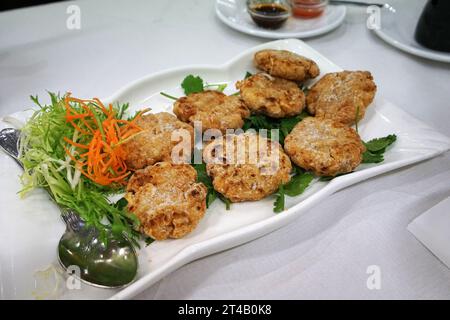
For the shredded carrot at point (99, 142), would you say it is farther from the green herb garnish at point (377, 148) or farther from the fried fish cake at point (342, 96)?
the green herb garnish at point (377, 148)

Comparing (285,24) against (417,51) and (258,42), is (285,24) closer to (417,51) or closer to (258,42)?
(258,42)

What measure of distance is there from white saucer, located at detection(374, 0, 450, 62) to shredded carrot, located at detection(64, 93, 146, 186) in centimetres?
298

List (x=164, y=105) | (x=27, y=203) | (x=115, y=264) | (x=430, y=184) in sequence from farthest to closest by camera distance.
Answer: (x=164, y=105) → (x=430, y=184) → (x=27, y=203) → (x=115, y=264)

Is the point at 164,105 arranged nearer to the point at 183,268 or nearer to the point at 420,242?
the point at 183,268

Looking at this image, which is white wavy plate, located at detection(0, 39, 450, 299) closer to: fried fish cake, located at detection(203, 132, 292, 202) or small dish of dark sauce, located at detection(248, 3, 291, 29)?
fried fish cake, located at detection(203, 132, 292, 202)

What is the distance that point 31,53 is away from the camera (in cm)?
414

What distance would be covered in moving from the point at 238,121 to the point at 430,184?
56.0 inches

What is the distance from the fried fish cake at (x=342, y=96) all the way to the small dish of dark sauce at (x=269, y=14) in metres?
1.39

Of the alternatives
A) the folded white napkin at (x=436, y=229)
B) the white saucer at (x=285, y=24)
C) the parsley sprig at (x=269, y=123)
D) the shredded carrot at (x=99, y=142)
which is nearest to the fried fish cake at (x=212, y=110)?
the parsley sprig at (x=269, y=123)

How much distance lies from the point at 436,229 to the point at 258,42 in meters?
2.88

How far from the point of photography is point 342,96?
2982 mm

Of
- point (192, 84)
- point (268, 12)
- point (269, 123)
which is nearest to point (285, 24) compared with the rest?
point (268, 12)

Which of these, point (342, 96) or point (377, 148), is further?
point (342, 96)
